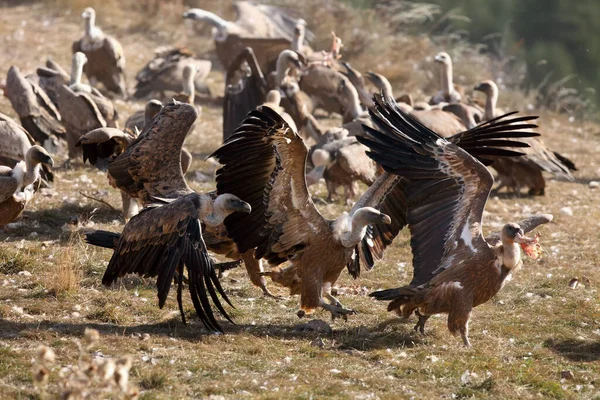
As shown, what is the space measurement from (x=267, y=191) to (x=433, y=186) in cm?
115

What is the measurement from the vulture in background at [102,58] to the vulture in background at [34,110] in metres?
3.34

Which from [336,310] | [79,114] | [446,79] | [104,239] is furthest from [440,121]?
[104,239]

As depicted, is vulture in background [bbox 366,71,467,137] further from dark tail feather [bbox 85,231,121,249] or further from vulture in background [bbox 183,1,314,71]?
dark tail feather [bbox 85,231,121,249]

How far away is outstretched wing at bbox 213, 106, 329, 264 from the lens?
6.52m

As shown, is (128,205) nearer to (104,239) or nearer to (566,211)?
(104,239)

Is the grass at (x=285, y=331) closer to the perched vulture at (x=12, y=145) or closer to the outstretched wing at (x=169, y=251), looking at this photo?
the outstretched wing at (x=169, y=251)

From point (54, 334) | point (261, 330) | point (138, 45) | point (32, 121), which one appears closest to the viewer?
point (54, 334)

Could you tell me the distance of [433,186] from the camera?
6793 millimetres

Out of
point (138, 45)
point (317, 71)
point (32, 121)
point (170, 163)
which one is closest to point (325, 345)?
point (170, 163)

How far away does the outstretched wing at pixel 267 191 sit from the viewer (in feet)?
21.4

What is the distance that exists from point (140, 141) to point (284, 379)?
3.04 m

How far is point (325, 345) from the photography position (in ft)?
Result: 21.0

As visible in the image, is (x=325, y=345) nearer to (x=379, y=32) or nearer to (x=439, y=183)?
(x=439, y=183)

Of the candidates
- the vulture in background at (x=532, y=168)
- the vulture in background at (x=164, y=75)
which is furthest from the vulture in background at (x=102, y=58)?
the vulture in background at (x=532, y=168)
